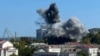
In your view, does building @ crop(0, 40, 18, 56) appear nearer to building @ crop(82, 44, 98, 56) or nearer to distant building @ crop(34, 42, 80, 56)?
distant building @ crop(34, 42, 80, 56)

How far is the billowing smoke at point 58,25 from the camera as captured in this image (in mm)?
38312

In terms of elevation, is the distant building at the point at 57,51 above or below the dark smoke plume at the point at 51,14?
below

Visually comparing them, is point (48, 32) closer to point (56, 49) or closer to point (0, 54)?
point (56, 49)

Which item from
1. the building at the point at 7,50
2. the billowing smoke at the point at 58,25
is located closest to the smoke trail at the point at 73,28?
the billowing smoke at the point at 58,25

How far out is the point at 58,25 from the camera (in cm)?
3841

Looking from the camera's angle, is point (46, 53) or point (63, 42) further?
point (63, 42)

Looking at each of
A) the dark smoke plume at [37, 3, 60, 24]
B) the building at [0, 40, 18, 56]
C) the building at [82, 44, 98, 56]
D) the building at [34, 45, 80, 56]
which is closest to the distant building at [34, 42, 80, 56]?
the building at [34, 45, 80, 56]

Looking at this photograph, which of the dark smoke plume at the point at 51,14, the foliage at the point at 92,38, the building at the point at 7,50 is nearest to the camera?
the building at the point at 7,50

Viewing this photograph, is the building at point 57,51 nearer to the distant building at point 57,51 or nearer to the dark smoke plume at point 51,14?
the distant building at point 57,51

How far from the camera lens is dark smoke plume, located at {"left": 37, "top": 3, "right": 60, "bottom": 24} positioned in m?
38.2

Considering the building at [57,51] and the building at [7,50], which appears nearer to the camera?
the building at [57,51]

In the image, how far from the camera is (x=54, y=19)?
38.5 m

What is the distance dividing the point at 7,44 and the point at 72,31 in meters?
9.23

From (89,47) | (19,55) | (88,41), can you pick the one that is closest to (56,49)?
Answer: (89,47)
